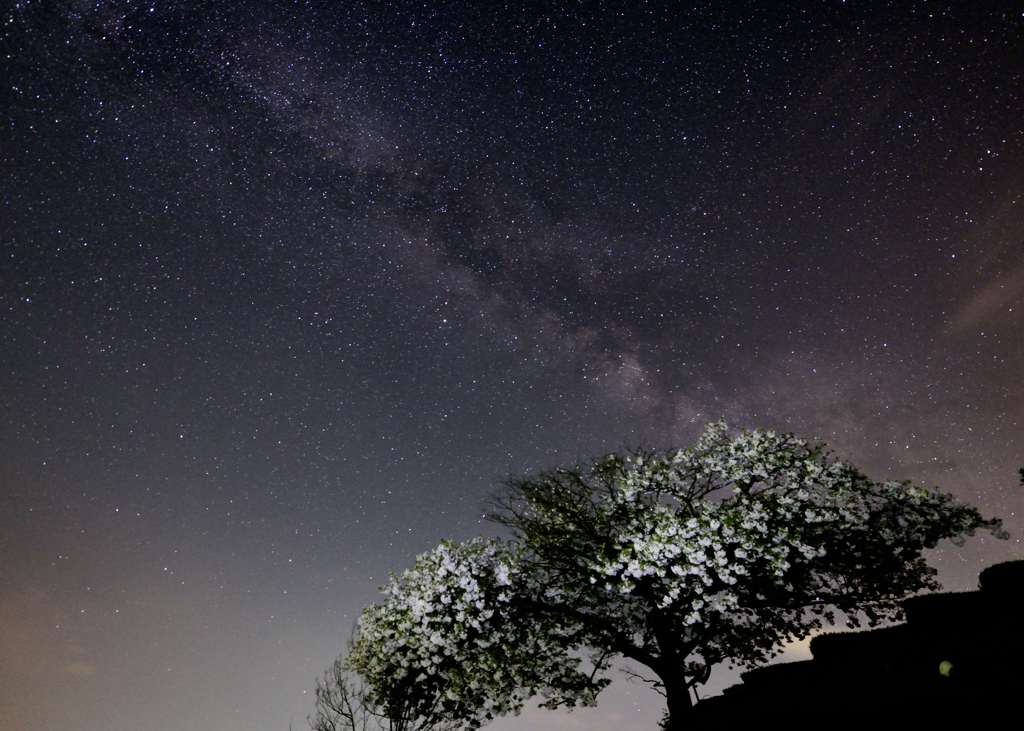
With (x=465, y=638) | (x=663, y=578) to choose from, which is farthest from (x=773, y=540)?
(x=465, y=638)

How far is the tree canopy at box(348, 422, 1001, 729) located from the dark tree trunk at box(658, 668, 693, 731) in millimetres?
68

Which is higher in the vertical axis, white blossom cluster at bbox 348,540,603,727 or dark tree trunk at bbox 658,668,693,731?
white blossom cluster at bbox 348,540,603,727

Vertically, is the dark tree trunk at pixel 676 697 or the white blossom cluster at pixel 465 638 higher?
the white blossom cluster at pixel 465 638

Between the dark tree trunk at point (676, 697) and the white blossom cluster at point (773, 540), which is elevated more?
the white blossom cluster at point (773, 540)

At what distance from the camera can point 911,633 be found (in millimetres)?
17062

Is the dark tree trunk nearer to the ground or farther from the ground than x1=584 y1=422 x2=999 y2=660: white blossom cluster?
nearer to the ground

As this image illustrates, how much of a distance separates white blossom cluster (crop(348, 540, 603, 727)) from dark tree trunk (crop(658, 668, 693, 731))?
11.6 feet

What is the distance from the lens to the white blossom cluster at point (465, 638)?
19281 mm

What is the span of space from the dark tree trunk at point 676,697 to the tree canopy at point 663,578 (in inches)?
2.7

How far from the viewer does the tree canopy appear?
18484 millimetres

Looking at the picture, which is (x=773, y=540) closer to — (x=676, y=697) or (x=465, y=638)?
(x=676, y=697)

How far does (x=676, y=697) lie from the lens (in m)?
19.7

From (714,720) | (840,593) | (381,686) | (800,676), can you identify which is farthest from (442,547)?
(840,593)

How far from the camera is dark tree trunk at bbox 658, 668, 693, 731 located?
62.8 feet
